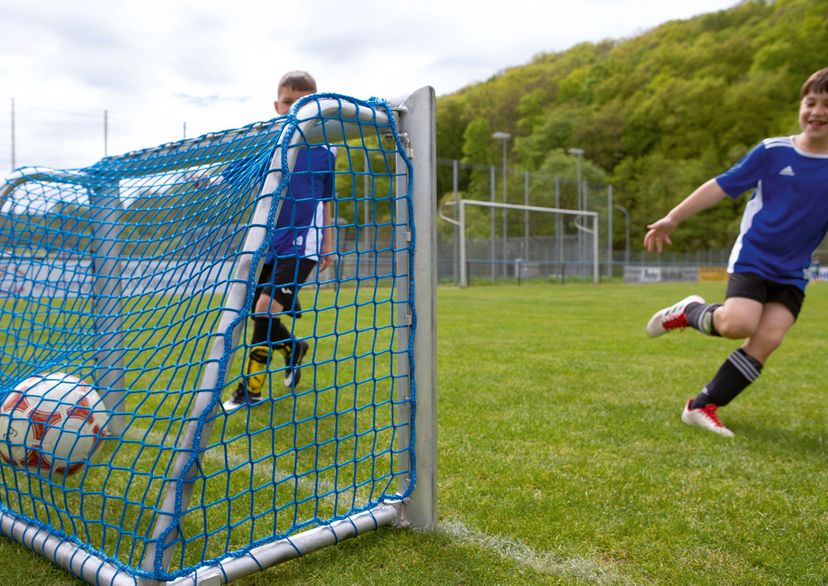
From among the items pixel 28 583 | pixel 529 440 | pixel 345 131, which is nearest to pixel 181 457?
pixel 28 583

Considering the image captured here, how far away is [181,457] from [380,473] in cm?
123

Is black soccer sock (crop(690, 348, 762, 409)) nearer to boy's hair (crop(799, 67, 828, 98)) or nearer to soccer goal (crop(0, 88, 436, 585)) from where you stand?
boy's hair (crop(799, 67, 828, 98))

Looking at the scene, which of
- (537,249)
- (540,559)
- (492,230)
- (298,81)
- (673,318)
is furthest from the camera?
(537,249)

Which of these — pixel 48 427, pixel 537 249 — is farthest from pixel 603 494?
pixel 537 249

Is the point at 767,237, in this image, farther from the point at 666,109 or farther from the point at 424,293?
the point at 666,109

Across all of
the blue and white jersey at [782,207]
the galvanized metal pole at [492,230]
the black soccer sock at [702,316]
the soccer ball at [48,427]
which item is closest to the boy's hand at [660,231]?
the blue and white jersey at [782,207]

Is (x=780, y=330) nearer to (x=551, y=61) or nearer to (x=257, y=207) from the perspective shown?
(x=257, y=207)

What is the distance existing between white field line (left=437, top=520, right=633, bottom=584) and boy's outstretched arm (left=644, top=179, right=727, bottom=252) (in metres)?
1.78

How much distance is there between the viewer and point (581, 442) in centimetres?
316

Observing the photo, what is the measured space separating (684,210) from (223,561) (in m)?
2.62

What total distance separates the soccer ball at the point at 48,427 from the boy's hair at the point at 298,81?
6.32 feet

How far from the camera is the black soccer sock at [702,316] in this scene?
11.2 ft

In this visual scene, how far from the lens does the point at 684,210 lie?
334 cm

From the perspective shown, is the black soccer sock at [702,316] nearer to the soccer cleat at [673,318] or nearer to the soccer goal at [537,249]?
the soccer cleat at [673,318]
